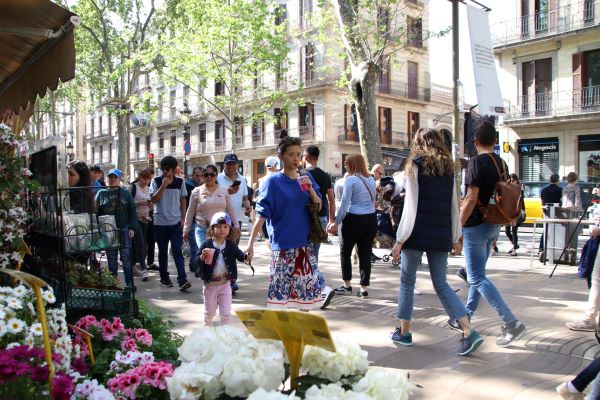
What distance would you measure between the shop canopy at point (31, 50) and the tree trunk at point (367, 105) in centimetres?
848

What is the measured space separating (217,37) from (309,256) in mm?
20701

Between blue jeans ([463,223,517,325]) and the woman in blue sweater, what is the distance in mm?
1371

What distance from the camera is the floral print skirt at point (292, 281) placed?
457 cm

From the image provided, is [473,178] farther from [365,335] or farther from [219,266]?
[219,266]

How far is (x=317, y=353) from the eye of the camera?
1.58 m

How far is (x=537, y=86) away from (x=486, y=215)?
25120 mm

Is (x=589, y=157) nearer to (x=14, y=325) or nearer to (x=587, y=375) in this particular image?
(x=587, y=375)

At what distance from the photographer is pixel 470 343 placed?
4.36 m

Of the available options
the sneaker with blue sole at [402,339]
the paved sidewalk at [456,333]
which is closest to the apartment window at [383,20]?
the paved sidewalk at [456,333]

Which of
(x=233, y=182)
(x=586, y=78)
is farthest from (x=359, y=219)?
(x=586, y=78)

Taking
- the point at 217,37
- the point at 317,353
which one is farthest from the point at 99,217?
the point at 217,37

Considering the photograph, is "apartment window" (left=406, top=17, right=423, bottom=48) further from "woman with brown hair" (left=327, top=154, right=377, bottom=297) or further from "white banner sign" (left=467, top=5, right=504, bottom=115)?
"woman with brown hair" (left=327, top=154, right=377, bottom=297)

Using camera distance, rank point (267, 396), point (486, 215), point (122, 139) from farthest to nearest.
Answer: point (122, 139) → point (486, 215) → point (267, 396)

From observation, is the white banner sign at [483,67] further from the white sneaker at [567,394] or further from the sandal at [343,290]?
the white sneaker at [567,394]
